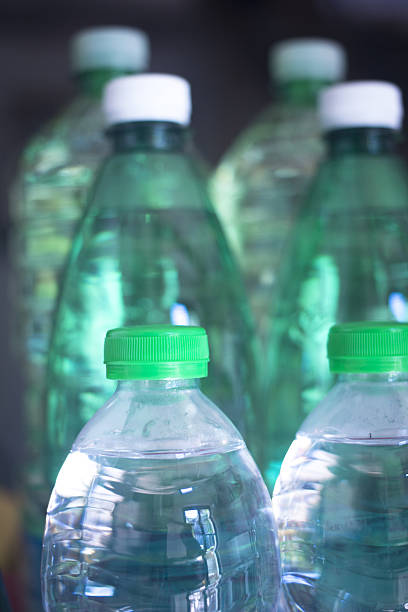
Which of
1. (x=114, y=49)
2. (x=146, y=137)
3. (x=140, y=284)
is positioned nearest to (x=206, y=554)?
(x=140, y=284)

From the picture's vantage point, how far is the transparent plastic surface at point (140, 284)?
0.83 meters

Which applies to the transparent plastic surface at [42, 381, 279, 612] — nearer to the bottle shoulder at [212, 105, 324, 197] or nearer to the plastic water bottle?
the plastic water bottle

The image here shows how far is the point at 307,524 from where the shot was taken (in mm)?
633

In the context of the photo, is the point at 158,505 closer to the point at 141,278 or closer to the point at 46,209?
the point at 141,278

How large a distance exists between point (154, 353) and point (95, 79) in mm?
676

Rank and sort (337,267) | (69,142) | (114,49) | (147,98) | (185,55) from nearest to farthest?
(147,98) < (337,267) < (114,49) < (69,142) < (185,55)

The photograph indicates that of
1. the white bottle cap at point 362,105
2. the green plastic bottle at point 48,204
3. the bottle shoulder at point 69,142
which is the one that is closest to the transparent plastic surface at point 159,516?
the white bottle cap at point 362,105

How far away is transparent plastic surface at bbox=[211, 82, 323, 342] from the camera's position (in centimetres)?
125

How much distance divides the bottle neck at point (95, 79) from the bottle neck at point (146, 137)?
1.03 ft

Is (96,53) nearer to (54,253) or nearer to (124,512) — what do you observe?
(54,253)

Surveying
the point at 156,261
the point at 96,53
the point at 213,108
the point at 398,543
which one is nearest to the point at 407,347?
the point at 398,543

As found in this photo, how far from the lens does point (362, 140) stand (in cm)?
86

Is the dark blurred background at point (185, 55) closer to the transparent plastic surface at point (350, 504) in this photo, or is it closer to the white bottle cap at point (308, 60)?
the white bottle cap at point (308, 60)

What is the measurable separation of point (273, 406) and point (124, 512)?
1.15 ft
